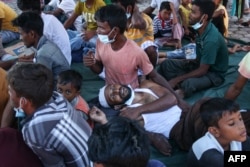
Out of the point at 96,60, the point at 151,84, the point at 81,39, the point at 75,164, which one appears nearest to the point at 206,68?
the point at 151,84

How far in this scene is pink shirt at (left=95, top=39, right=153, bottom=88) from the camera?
3.14m

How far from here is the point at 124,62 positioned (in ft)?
10.4

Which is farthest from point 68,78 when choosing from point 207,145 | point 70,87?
point 207,145

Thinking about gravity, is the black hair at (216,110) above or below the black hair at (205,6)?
below

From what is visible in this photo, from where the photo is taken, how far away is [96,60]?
3.38 m

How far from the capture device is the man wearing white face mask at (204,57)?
3625mm

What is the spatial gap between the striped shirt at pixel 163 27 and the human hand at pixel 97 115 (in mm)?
2200

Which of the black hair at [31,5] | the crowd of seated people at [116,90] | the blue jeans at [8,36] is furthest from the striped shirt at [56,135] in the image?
the blue jeans at [8,36]

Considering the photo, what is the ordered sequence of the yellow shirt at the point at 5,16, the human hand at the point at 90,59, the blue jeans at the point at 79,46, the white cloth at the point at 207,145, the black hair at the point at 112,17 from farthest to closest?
1. the yellow shirt at the point at 5,16
2. the blue jeans at the point at 79,46
3. the human hand at the point at 90,59
4. the black hair at the point at 112,17
5. the white cloth at the point at 207,145

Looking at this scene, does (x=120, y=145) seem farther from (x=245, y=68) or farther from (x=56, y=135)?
(x=245, y=68)

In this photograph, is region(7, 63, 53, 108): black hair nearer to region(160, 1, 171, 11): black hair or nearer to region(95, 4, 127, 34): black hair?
region(95, 4, 127, 34): black hair

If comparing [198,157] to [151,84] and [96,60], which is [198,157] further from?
[96,60]

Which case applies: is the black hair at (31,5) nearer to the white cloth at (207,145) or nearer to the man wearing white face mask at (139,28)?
the man wearing white face mask at (139,28)

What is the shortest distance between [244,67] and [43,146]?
1547 mm
